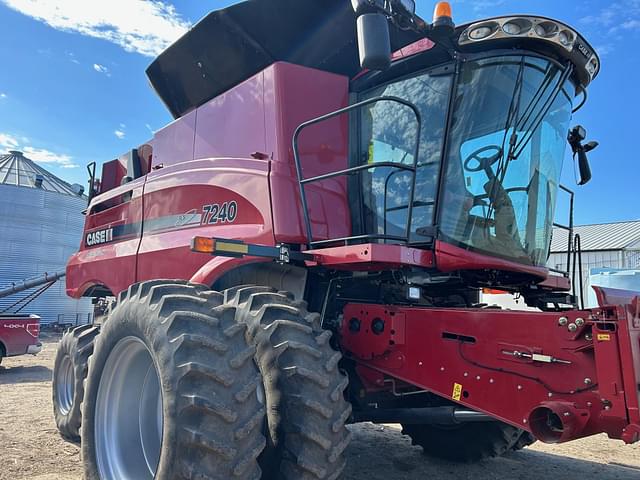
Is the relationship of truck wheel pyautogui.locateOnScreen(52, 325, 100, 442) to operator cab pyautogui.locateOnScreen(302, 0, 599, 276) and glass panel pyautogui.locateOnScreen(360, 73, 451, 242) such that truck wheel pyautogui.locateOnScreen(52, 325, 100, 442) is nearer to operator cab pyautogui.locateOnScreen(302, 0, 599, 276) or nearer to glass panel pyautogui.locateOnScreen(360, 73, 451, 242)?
operator cab pyautogui.locateOnScreen(302, 0, 599, 276)

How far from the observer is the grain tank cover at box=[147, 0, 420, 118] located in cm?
449

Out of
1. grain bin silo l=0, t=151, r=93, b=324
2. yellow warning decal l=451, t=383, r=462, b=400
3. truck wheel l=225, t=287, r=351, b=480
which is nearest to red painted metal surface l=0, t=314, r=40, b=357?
grain bin silo l=0, t=151, r=93, b=324

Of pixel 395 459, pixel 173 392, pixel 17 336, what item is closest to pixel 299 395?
pixel 173 392

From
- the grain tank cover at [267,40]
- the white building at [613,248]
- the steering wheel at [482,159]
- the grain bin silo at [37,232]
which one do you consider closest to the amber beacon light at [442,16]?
the grain tank cover at [267,40]

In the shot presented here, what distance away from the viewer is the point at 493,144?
12.6 feet

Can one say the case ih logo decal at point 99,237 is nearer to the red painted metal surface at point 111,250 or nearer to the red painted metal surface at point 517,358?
the red painted metal surface at point 111,250

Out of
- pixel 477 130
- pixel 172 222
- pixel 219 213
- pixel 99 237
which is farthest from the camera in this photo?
pixel 99 237

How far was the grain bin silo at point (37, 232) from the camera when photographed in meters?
22.7

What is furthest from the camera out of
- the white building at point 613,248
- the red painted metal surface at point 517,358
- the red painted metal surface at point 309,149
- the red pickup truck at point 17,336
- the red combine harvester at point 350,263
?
the white building at point 613,248

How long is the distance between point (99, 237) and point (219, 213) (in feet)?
8.76

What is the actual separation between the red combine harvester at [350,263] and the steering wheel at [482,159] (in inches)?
0.6

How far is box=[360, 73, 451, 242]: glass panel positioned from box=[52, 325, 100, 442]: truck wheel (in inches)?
124

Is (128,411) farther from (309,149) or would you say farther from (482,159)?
(482,159)

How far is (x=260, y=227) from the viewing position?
411cm
